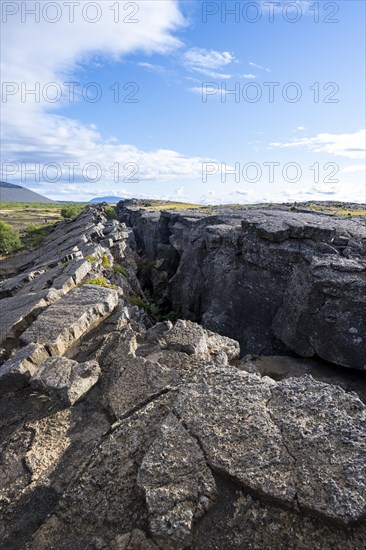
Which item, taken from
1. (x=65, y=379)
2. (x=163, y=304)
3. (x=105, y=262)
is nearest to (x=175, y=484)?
(x=65, y=379)

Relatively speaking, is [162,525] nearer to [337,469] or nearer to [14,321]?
[337,469]

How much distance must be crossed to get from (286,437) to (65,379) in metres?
4.53

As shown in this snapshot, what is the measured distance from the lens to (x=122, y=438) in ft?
19.0

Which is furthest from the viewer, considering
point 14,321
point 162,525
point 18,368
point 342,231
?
point 342,231

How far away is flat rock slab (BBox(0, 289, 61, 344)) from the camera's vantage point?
10008mm

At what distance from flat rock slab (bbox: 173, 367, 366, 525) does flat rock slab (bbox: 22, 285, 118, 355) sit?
4064mm

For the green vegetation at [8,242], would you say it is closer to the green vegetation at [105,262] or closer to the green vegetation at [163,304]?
the green vegetation at [163,304]

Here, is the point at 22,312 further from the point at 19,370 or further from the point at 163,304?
the point at 163,304

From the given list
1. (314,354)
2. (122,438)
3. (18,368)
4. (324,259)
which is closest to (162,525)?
(122,438)

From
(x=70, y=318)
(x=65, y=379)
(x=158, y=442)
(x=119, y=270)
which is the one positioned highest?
(x=119, y=270)

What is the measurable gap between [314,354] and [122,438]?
11828 millimetres

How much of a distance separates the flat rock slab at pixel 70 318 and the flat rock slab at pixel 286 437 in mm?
4064

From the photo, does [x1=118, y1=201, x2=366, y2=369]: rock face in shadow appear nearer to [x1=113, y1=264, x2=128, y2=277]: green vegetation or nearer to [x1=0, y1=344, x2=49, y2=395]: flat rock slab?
[x1=113, y1=264, x2=128, y2=277]: green vegetation

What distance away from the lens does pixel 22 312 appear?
35.1ft
